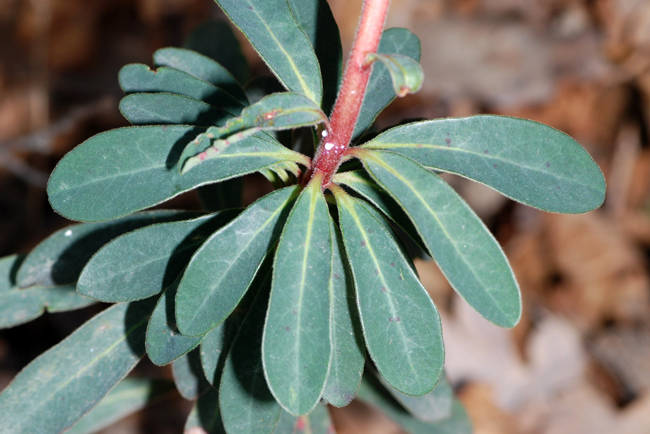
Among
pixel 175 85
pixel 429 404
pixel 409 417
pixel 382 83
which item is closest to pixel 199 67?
pixel 175 85

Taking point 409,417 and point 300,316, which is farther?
point 409,417

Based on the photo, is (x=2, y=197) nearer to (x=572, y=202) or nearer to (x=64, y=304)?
(x=64, y=304)

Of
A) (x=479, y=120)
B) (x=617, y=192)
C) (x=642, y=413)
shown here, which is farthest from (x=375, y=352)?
(x=617, y=192)

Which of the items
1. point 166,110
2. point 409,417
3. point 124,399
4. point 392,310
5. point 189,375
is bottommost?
point 409,417

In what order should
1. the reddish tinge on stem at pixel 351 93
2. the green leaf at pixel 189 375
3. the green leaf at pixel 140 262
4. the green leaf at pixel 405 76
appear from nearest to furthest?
the green leaf at pixel 405 76 → the reddish tinge on stem at pixel 351 93 → the green leaf at pixel 140 262 → the green leaf at pixel 189 375

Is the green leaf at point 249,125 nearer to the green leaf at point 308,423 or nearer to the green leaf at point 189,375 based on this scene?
the green leaf at point 189,375

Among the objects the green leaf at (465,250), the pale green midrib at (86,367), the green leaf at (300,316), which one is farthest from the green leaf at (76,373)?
the green leaf at (465,250)

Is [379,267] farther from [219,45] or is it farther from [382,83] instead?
[219,45]

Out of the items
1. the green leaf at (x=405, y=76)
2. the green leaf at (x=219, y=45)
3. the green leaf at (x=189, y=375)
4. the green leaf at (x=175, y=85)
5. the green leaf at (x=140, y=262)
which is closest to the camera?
the green leaf at (x=405, y=76)
